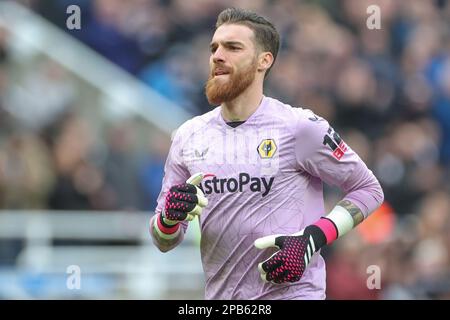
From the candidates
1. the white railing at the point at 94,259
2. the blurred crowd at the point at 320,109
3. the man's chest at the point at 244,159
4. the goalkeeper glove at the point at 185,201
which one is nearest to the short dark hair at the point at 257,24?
the man's chest at the point at 244,159

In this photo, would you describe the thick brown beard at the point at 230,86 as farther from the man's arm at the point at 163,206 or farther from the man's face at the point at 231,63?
the man's arm at the point at 163,206

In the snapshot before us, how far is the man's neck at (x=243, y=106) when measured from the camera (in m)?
7.28

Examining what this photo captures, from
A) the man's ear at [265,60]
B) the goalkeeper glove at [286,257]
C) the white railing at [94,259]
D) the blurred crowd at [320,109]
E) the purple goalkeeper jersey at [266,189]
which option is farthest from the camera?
the blurred crowd at [320,109]

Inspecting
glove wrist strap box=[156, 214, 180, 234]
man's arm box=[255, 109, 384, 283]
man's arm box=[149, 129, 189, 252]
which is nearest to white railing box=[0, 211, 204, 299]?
man's arm box=[149, 129, 189, 252]

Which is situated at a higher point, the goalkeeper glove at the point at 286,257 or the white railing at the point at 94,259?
the white railing at the point at 94,259

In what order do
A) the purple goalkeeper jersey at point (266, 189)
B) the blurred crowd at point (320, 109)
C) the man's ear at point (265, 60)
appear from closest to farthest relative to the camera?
the purple goalkeeper jersey at point (266, 189), the man's ear at point (265, 60), the blurred crowd at point (320, 109)

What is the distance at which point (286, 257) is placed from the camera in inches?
265

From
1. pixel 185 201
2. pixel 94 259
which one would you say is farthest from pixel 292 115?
pixel 94 259

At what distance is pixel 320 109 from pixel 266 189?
6.85 metres

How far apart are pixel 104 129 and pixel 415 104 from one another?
3610 mm

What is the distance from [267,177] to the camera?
23.4 feet

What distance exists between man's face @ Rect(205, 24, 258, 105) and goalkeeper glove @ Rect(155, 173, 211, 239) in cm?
54
